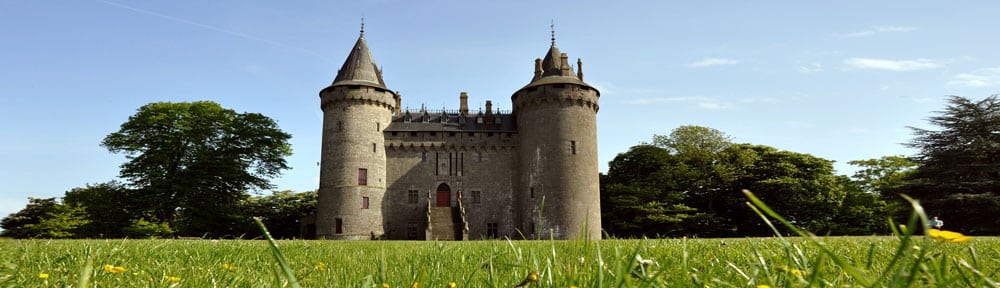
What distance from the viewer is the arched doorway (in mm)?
40406

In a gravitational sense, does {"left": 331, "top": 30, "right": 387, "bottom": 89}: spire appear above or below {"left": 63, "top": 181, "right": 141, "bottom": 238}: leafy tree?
above

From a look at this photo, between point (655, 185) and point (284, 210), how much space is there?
3208 centimetres

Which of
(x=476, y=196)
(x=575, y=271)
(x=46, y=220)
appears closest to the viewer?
(x=575, y=271)

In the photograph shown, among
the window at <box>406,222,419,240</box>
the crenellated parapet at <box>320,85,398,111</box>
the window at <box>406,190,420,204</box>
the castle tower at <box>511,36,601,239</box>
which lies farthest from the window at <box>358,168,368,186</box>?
the castle tower at <box>511,36,601,239</box>

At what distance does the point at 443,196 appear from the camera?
4059 centimetres

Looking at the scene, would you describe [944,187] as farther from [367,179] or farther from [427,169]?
[367,179]

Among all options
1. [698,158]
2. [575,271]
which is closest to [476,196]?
[698,158]

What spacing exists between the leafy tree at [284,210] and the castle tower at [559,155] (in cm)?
1884

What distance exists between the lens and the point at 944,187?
1407 inches

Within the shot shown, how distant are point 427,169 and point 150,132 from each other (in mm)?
19432

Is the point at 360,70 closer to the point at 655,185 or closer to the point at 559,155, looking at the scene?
the point at 559,155

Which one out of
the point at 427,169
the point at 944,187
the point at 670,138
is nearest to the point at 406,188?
the point at 427,169

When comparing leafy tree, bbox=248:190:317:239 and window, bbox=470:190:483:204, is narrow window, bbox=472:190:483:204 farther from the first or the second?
leafy tree, bbox=248:190:317:239

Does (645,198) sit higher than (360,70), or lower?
lower
